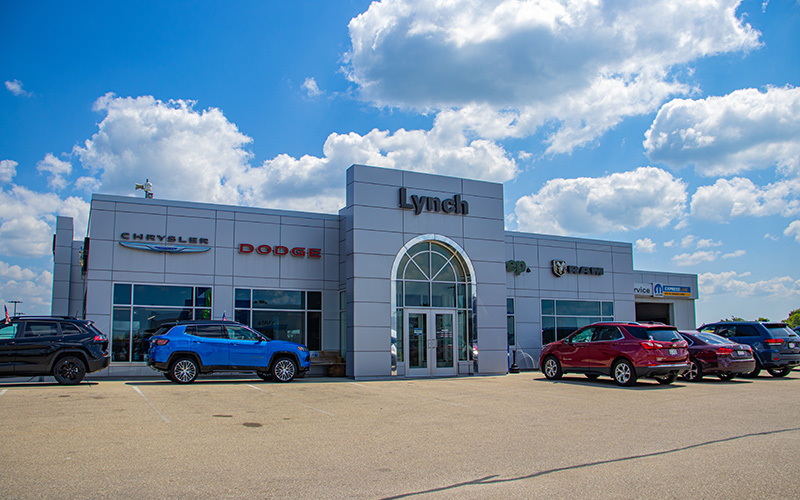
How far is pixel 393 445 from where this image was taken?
8305 mm

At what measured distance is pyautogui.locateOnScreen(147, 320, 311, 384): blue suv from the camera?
654 inches

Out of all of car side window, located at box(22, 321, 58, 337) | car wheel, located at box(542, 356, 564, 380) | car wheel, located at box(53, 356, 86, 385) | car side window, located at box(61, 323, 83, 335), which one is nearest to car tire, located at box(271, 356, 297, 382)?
car wheel, located at box(53, 356, 86, 385)

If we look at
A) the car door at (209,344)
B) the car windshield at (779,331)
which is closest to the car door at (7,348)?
the car door at (209,344)

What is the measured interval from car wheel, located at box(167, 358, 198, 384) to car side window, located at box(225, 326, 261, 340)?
121 cm

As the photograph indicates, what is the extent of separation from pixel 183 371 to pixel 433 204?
10.2 metres

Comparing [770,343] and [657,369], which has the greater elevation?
[770,343]

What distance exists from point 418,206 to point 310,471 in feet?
51.5

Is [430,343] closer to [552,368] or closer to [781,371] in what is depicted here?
[552,368]

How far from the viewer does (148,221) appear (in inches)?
810

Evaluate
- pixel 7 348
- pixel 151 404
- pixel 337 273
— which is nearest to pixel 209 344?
pixel 7 348

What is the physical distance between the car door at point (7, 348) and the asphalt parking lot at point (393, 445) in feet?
2.78

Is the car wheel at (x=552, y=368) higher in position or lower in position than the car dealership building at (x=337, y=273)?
lower

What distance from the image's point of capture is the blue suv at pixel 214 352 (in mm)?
16609

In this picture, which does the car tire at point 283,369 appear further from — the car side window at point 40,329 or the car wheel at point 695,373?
the car wheel at point 695,373
